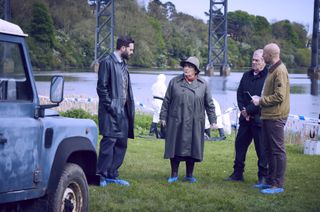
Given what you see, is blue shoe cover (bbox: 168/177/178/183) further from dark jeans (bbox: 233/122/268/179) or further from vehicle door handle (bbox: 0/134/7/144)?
vehicle door handle (bbox: 0/134/7/144)

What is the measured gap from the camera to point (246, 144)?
1030cm

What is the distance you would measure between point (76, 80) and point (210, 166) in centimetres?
2716

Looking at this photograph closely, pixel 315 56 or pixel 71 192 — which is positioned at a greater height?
pixel 315 56

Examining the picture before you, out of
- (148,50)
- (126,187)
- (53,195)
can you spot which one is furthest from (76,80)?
(53,195)

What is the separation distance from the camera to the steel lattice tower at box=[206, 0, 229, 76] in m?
46.4

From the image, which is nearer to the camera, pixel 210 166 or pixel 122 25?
pixel 210 166

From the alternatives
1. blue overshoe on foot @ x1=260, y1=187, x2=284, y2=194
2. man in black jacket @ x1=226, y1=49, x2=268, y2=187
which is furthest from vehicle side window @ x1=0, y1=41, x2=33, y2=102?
man in black jacket @ x1=226, y1=49, x2=268, y2=187

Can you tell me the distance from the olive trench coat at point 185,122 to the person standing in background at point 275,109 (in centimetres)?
90

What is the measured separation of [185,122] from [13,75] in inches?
167

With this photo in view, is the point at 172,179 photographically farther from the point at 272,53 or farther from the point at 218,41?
the point at 218,41

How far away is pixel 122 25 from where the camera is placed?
47.2m

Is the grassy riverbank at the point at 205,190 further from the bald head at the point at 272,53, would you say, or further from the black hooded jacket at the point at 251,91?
the bald head at the point at 272,53

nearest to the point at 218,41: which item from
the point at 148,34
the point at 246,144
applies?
the point at 148,34

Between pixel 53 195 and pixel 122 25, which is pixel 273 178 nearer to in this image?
pixel 53 195
